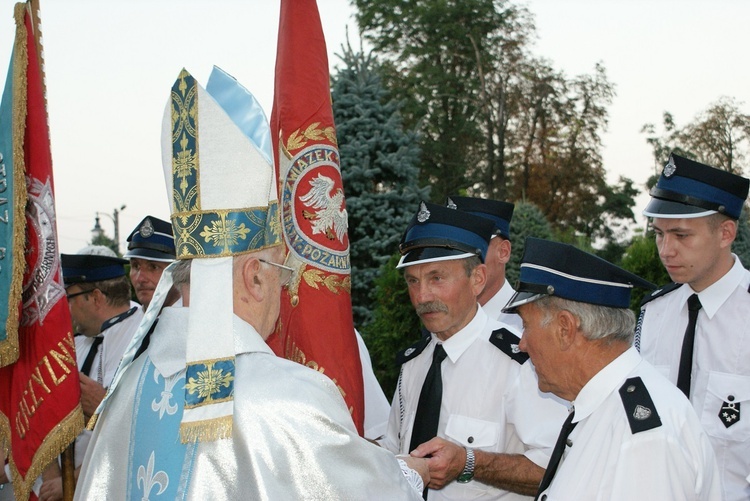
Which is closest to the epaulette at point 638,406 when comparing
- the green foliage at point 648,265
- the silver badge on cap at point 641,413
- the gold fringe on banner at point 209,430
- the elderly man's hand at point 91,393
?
the silver badge on cap at point 641,413

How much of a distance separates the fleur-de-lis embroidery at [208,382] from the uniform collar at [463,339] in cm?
195

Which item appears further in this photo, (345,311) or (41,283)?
(345,311)

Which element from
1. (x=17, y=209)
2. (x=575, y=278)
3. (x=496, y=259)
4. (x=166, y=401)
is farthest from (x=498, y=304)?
(x=166, y=401)

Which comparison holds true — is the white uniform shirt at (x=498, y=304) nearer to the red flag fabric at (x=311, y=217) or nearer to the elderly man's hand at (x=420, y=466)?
the red flag fabric at (x=311, y=217)

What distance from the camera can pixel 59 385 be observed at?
390cm

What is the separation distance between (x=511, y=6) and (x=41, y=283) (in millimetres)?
31540

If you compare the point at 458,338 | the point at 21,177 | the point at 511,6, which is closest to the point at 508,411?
the point at 458,338

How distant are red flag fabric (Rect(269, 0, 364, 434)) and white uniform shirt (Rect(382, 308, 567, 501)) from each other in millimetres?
484

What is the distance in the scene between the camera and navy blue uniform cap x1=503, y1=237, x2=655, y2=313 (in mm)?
2854

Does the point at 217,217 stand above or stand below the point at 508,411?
above

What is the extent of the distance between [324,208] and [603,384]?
1.85 meters

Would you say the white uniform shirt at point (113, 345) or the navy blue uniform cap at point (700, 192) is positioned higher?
the navy blue uniform cap at point (700, 192)

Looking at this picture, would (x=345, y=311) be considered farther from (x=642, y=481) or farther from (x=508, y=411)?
(x=642, y=481)

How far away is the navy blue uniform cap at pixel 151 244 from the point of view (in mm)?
6258
